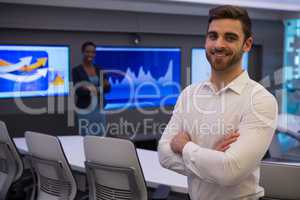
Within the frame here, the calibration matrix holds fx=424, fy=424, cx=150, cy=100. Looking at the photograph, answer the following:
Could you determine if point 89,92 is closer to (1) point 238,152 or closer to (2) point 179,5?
(2) point 179,5

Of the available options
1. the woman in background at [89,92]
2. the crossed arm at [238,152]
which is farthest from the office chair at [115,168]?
the woman in background at [89,92]

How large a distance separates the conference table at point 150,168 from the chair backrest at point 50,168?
207 mm

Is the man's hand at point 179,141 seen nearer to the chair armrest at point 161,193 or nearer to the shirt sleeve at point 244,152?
the shirt sleeve at point 244,152

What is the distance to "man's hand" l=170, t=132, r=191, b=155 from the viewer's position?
1.61 meters

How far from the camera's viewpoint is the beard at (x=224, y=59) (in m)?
1.51

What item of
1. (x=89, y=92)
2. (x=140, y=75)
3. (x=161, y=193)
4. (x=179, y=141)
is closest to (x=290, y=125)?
(x=89, y=92)

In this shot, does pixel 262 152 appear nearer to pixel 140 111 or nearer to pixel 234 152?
pixel 234 152

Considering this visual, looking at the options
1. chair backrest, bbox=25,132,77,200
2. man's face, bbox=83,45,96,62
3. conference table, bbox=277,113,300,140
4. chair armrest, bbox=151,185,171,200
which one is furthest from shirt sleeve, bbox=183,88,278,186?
man's face, bbox=83,45,96,62

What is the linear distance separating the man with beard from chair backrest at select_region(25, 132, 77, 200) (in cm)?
117

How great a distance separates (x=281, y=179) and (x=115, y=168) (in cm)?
91

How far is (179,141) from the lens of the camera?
1.63 metres

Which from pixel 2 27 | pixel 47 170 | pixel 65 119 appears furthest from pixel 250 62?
pixel 47 170

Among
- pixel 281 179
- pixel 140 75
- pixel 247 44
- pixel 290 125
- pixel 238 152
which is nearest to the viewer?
pixel 238 152

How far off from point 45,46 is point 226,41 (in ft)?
17.2
